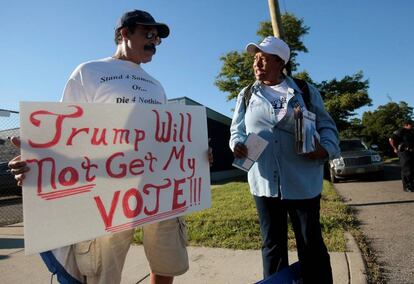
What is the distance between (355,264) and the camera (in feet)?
11.4

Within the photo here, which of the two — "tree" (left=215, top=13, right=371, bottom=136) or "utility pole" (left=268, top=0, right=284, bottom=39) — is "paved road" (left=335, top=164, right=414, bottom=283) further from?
"tree" (left=215, top=13, right=371, bottom=136)

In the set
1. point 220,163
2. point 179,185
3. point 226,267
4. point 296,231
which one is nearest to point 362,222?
point 226,267

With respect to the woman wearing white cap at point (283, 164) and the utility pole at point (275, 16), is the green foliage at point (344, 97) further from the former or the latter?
the woman wearing white cap at point (283, 164)

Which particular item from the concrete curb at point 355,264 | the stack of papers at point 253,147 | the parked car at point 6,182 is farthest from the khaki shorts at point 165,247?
the parked car at point 6,182

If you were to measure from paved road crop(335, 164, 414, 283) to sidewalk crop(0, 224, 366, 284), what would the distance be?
311 millimetres

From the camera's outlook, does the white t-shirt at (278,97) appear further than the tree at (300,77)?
No

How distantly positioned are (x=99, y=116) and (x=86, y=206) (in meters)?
0.43

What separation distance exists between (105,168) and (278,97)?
1.30 metres

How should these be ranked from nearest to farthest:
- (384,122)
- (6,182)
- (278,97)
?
1. (278,97)
2. (6,182)
3. (384,122)

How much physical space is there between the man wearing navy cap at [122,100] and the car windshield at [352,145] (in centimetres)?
1217

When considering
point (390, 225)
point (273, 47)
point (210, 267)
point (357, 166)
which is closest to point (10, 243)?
point (210, 267)

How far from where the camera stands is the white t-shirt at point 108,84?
1.87 meters

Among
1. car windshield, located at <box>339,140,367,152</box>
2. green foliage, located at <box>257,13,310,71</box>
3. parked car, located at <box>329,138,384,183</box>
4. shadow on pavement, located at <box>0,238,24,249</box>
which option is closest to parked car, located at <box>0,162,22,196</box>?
shadow on pavement, located at <box>0,238,24,249</box>

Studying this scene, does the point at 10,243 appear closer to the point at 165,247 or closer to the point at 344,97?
the point at 165,247
